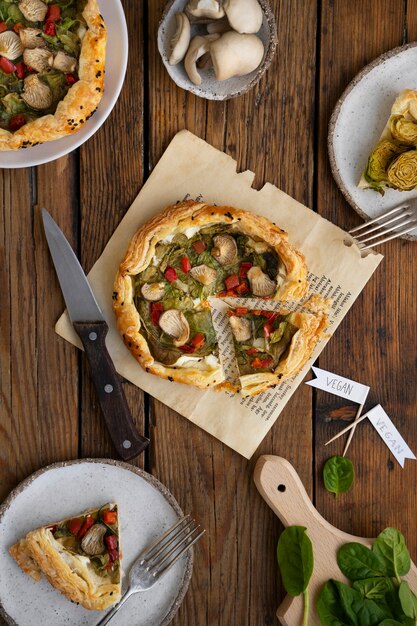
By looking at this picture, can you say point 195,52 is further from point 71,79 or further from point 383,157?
point 383,157

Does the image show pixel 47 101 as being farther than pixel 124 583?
No

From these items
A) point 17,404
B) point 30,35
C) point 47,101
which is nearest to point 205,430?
point 17,404

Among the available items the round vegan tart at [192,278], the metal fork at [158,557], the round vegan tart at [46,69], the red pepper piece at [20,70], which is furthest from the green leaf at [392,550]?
the red pepper piece at [20,70]

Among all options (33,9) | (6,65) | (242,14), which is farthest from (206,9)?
(6,65)

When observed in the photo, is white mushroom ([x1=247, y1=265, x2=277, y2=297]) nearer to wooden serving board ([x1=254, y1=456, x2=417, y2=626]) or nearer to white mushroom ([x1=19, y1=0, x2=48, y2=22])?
wooden serving board ([x1=254, y1=456, x2=417, y2=626])

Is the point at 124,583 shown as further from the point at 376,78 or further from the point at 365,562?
the point at 376,78

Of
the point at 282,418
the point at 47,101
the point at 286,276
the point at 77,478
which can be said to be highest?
the point at 47,101

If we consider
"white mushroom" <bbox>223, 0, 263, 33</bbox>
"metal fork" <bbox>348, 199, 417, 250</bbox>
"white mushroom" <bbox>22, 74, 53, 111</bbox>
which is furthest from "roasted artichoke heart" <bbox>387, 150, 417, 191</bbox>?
"white mushroom" <bbox>22, 74, 53, 111</bbox>
